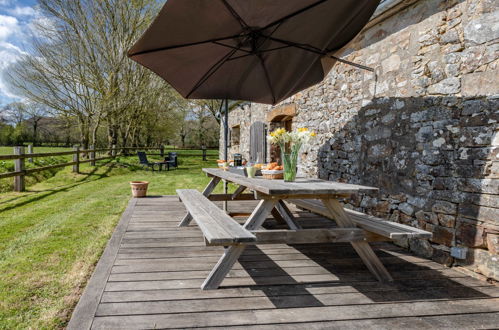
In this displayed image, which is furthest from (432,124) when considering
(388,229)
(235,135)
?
(235,135)

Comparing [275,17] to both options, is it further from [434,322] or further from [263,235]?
[434,322]

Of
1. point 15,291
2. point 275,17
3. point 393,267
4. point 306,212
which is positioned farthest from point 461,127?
point 15,291

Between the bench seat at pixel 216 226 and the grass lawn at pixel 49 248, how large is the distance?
0.98 meters

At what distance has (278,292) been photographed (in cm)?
233

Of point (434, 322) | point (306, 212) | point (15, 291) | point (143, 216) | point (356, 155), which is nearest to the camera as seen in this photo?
point (434, 322)

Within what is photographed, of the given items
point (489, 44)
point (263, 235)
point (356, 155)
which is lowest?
point (263, 235)

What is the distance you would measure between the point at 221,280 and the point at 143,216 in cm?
265

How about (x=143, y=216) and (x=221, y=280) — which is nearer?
(x=221, y=280)

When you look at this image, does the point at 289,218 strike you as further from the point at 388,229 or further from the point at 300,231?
the point at 388,229

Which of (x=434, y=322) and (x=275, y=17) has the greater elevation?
(x=275, y=17)

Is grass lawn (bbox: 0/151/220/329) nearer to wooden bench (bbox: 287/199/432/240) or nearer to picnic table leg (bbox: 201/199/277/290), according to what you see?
picnic table leg (bbox: 201/199/277/290)

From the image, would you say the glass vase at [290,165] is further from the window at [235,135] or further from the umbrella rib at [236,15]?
the window at [235,135]

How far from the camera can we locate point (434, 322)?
6.35 feet

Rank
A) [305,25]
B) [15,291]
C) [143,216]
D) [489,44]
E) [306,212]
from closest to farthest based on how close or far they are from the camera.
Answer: [15,291] → [489,44] → [305,25] → [143,216] → [306,212]
